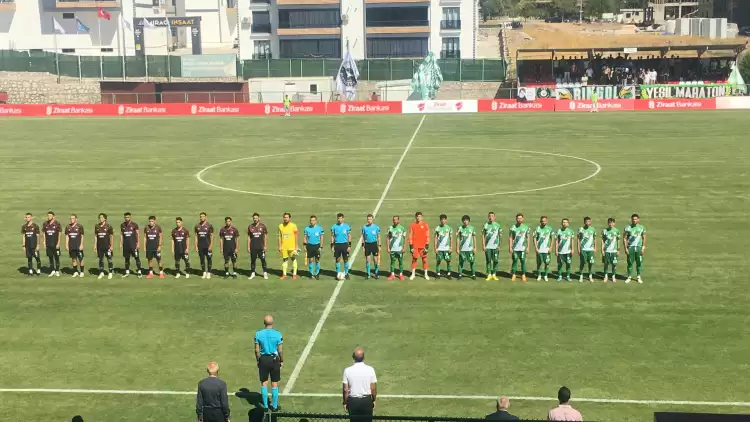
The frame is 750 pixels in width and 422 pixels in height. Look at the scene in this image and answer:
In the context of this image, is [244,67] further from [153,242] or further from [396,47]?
[153,242]

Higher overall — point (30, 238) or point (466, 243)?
point (30, 238)

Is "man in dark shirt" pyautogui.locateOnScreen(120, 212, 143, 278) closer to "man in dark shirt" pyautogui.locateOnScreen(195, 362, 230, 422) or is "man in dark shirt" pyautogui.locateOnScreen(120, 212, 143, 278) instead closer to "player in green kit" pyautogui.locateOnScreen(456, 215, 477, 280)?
"player in green kit" pyautogui.locateOnScreen(456, 215, 477, 280)

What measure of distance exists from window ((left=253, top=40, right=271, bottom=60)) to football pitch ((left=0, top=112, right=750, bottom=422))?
66.1 m

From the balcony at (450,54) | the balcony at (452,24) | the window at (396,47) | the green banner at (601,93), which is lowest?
the green banner at (601,93)

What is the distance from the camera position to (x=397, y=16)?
346ft

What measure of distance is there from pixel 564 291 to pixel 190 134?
39044 mm

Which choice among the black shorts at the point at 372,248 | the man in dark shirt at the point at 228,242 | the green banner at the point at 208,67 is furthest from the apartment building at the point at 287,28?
the black shorts at the point at 372,248

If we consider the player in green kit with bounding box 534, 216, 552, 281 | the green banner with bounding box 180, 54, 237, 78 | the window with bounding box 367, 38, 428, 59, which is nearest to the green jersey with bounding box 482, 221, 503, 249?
the player in green kit with bounding box 534, 216, 552, 281

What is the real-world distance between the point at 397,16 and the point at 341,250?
274ft

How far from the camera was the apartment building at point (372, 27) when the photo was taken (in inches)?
4136

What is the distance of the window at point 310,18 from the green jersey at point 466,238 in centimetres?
8491

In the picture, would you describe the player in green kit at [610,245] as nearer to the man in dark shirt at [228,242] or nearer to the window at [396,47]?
the man in dark shirt at [228,242]

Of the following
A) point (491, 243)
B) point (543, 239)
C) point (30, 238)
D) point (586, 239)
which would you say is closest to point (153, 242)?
point (30, 238)

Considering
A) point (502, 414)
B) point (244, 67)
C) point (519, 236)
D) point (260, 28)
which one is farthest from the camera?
point (260, 28)
